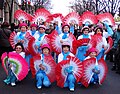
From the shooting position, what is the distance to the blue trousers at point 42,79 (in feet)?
23.5

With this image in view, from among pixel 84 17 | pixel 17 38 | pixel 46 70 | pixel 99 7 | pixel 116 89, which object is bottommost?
pixel 116 89

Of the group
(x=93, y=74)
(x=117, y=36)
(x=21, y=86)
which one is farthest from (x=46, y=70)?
(x=117, y=36)

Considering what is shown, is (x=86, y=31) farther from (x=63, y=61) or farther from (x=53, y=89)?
(x=53, y=89)

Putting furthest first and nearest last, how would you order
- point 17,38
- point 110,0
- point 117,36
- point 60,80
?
point 110,0, point 117,36, point 17,38, point 60,80

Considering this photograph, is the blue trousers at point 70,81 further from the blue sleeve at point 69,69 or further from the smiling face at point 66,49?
the smiling face at point 66,49

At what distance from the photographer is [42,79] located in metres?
7.25

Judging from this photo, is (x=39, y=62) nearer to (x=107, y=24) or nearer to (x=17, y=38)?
(x=17, y=38)

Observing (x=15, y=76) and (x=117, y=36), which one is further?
(x=117, y=36)

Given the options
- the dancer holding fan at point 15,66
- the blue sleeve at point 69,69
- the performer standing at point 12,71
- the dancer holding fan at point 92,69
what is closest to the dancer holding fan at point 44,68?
the dancer holding fan at point 15,66

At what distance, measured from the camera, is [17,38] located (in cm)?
873

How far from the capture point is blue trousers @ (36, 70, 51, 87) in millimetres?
7175

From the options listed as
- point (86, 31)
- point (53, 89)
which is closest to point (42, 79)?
point (53, 89)

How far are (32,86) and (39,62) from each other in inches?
26.5

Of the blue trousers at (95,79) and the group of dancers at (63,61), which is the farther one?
the blue trousers at (95,79)
